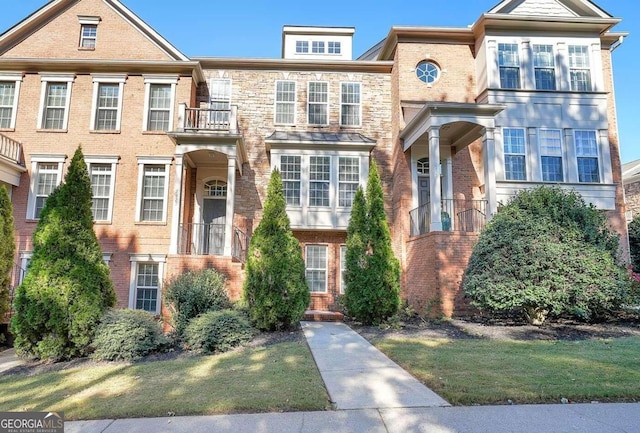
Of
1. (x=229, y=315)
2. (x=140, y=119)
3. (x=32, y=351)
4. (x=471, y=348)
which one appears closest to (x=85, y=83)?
(x=140, y=119)

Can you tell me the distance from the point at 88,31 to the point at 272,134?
767 cm

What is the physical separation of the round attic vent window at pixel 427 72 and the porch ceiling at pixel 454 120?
1.85 metres

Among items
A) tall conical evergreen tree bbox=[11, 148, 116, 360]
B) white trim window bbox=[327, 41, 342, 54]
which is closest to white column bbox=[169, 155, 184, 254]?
tall conical evergreen tree bbox=[11, 148, 116, 360]

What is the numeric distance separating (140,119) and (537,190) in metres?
12.7

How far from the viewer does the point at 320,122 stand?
14641 millimetres

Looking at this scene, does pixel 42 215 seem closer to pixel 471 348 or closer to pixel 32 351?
pixel 32 351

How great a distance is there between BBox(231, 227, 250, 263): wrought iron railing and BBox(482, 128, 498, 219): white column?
779 cm

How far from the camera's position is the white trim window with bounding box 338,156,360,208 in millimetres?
13752

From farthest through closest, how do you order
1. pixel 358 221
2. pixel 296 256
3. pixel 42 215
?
pixel 358 221 < pixel 296 256 < pixel 42 215

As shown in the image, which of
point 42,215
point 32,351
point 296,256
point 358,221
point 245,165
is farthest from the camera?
point 245,165

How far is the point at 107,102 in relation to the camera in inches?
529

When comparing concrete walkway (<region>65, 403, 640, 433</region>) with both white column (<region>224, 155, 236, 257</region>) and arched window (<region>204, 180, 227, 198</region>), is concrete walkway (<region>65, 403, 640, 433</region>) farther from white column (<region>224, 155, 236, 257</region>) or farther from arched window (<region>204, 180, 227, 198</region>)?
arched window (<region>204, 180, 227, 198</region>)

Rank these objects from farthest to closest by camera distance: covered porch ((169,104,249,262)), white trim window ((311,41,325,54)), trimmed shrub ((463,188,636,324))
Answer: white trim window ((311,41,325,54))
covered porch ((169,104,249,262))
trimmed shrub ((463,188,636,324))

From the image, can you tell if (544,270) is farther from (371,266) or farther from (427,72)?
(427,72)
